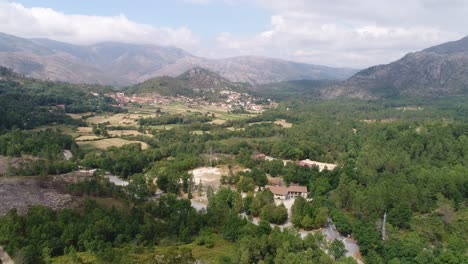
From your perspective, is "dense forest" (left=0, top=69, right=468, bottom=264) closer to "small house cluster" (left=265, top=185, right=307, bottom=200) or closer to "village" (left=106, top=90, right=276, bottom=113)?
"small house cluster" (left=265, top=185, right=307, bottom=200)

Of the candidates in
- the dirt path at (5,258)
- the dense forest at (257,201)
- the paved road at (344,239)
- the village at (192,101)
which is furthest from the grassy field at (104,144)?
the village at (192,101)

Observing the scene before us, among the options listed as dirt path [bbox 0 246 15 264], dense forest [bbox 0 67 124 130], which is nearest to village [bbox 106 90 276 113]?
dense forest [bbox 0 67 124 130]

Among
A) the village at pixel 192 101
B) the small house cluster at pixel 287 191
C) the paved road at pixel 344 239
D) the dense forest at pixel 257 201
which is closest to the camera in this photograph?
the dense forest at pixel 257 201

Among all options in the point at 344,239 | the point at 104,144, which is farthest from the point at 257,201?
the point at 104,144

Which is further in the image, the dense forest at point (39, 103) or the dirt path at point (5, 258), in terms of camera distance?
the dense forest at point (39, 103)

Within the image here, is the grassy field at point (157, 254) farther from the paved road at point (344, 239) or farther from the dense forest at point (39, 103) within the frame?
the dense forest at point (39, 103)

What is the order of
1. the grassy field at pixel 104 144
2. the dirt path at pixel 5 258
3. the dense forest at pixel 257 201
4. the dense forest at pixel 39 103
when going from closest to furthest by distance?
the dirt path at pixel 5 258
the dense forest at pixel 257 201
the grassy field at pixel 104 144
the dense forest at pixel 39 103

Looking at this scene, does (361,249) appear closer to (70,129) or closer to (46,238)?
(46,238)

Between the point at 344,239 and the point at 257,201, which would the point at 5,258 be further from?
the point at 344,239

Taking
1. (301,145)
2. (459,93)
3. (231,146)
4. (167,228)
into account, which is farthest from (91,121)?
(459,93)
